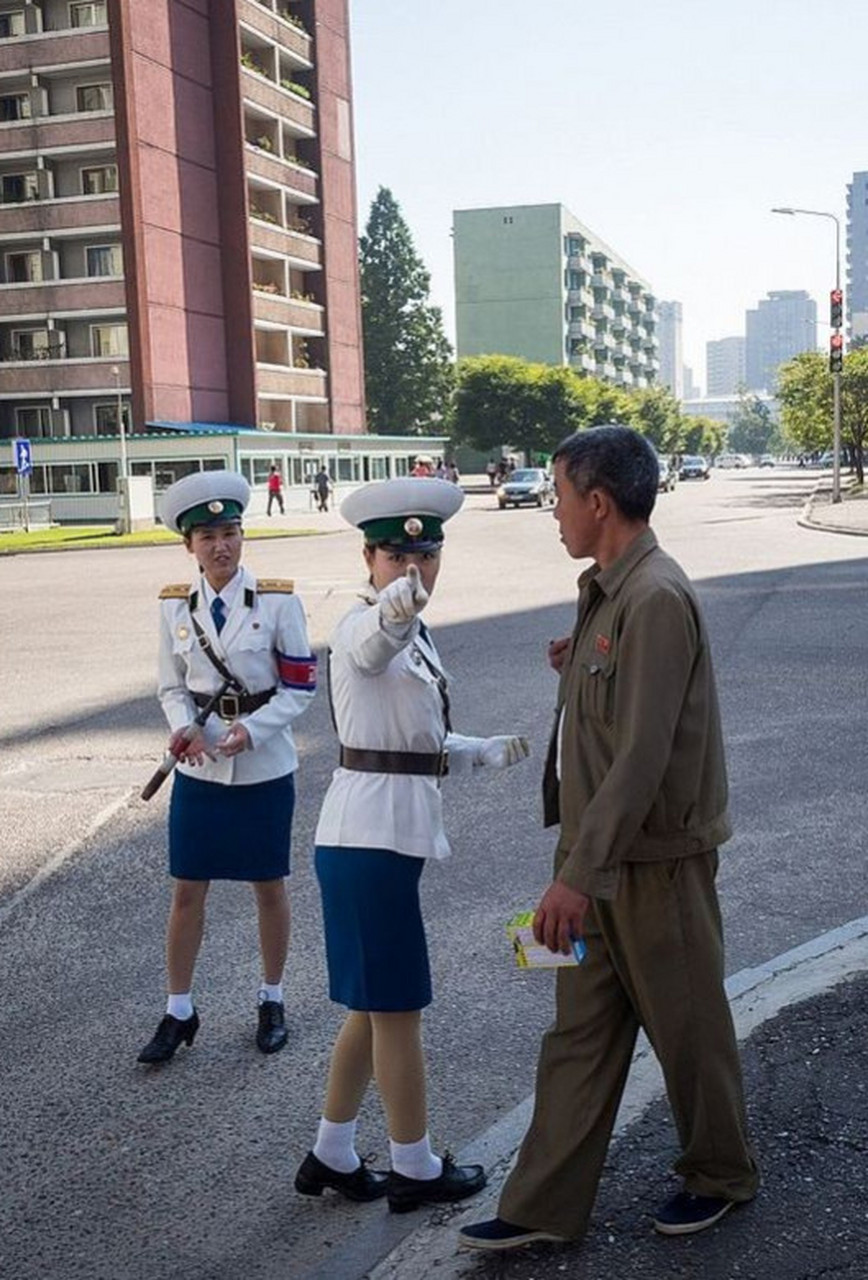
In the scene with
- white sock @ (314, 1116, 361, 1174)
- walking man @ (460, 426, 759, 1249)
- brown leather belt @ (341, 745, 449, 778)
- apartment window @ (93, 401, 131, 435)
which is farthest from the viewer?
apartment window @ (93, 401, 131, 435)

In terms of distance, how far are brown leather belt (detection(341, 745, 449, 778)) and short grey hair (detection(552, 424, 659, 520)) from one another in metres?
0.81

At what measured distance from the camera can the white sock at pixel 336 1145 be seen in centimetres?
355

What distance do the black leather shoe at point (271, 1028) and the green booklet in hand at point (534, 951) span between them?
1.73m

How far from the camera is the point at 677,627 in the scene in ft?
9.50

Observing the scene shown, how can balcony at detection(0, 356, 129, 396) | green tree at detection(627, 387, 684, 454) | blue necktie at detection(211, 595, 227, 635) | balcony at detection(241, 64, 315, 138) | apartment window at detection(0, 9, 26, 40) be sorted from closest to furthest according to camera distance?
blue necktie at detection(211, 595, 227, 635)
balcony at detection(0, 356, 129, 396)
apartment window at detection(0, 9, 26, 40)
balcony at detection(241, 64, 315, 138)
green tree at detection(627, 387, 684, 454)

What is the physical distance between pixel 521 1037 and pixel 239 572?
71.2 inches

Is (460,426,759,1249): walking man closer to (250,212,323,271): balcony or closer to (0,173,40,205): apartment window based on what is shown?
(0,173,40,205): apartment window

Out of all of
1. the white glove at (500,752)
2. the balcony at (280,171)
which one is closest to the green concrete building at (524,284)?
the balcony at (280,171)

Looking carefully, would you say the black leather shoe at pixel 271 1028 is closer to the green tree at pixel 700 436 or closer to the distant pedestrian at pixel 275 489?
the distant pedestrian at pixel 275 489

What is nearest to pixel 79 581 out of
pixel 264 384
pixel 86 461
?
pixel 86 461

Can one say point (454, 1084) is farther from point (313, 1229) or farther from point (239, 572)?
point (239, 572)

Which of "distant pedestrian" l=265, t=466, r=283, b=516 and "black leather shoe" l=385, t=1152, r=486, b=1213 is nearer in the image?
"black leather shoe" l=385, t=1152, r=486, b=1213

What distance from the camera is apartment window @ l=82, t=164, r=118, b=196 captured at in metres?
53.3

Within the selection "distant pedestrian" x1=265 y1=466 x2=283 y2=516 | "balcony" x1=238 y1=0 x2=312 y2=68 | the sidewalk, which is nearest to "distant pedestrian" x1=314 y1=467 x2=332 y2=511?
"distant pedestrian" x1=265 y1=466 x2=283 y2=516
